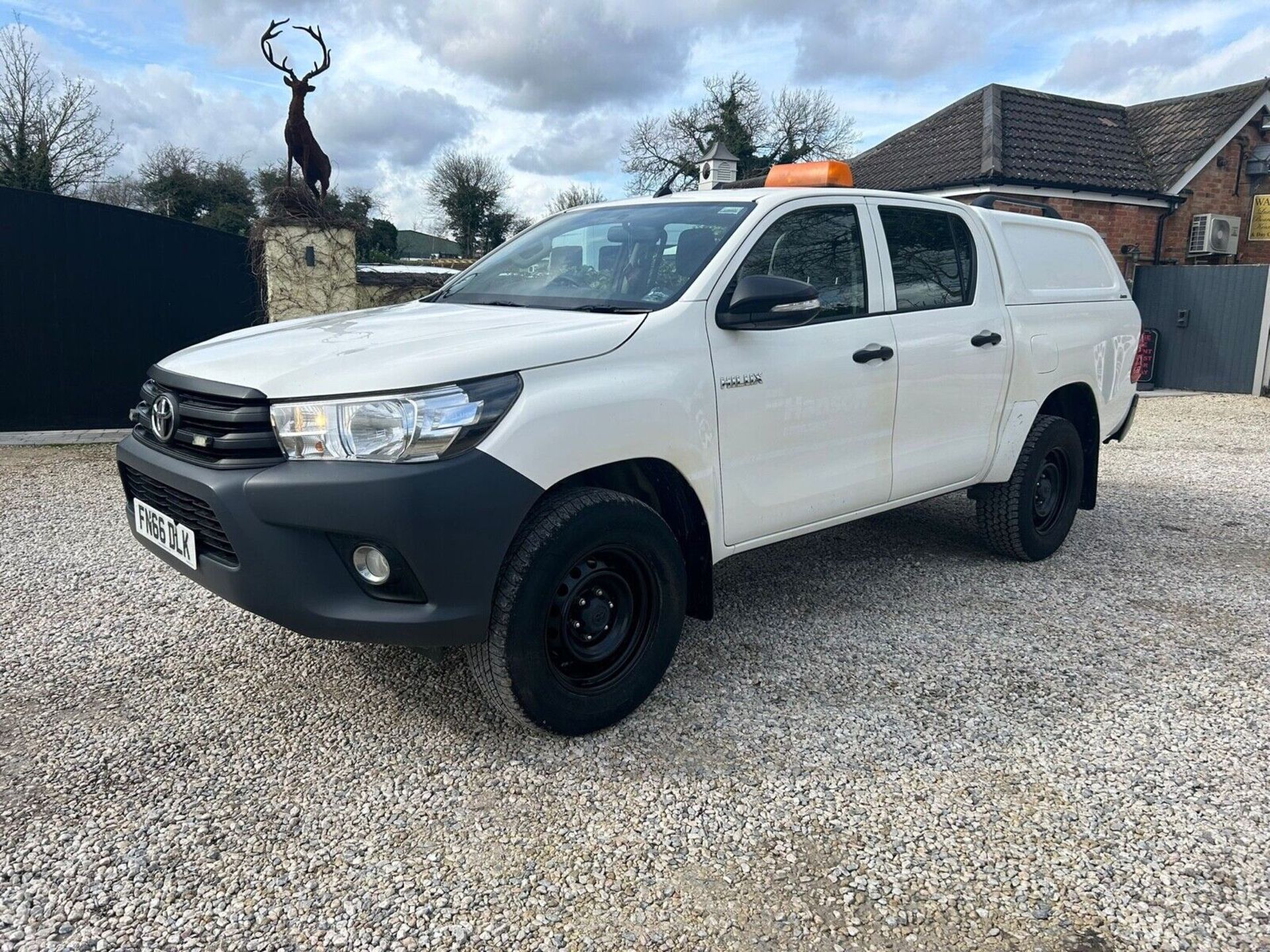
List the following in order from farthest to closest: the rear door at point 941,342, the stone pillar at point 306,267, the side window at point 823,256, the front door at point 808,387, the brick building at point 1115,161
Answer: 1. the brick building at point 1115,161
2. the stone pillar at point 306,267
3. the rear door at point 941,342
4. the side window at point 823,256
5. the front door at point 808,387

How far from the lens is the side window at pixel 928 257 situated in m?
3.93

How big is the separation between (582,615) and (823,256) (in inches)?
71.7

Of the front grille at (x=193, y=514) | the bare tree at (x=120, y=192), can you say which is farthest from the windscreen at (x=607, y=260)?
the bare tree at (x=120, y=192)

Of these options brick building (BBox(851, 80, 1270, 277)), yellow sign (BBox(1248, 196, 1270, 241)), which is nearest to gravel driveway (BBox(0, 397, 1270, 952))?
brick building (BBox(851, 80, 1270, 277))

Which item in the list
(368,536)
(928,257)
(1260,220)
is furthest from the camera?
(1260,220)

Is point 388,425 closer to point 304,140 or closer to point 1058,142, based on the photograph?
point 304,140

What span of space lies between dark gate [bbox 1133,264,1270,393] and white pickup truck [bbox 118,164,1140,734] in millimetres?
11338

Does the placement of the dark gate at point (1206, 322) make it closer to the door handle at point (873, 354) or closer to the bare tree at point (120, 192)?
the door handle at point (873, 354)

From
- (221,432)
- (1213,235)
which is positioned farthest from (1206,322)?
(221,432)

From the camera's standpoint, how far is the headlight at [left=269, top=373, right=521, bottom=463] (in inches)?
95.5

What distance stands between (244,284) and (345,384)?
7755 millimetres

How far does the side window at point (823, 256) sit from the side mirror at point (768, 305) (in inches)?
9.6

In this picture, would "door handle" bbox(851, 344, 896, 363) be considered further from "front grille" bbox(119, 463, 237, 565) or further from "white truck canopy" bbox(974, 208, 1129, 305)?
"front grille" bbox(119, 463, 237, 565)

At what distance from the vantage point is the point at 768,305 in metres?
3.06
